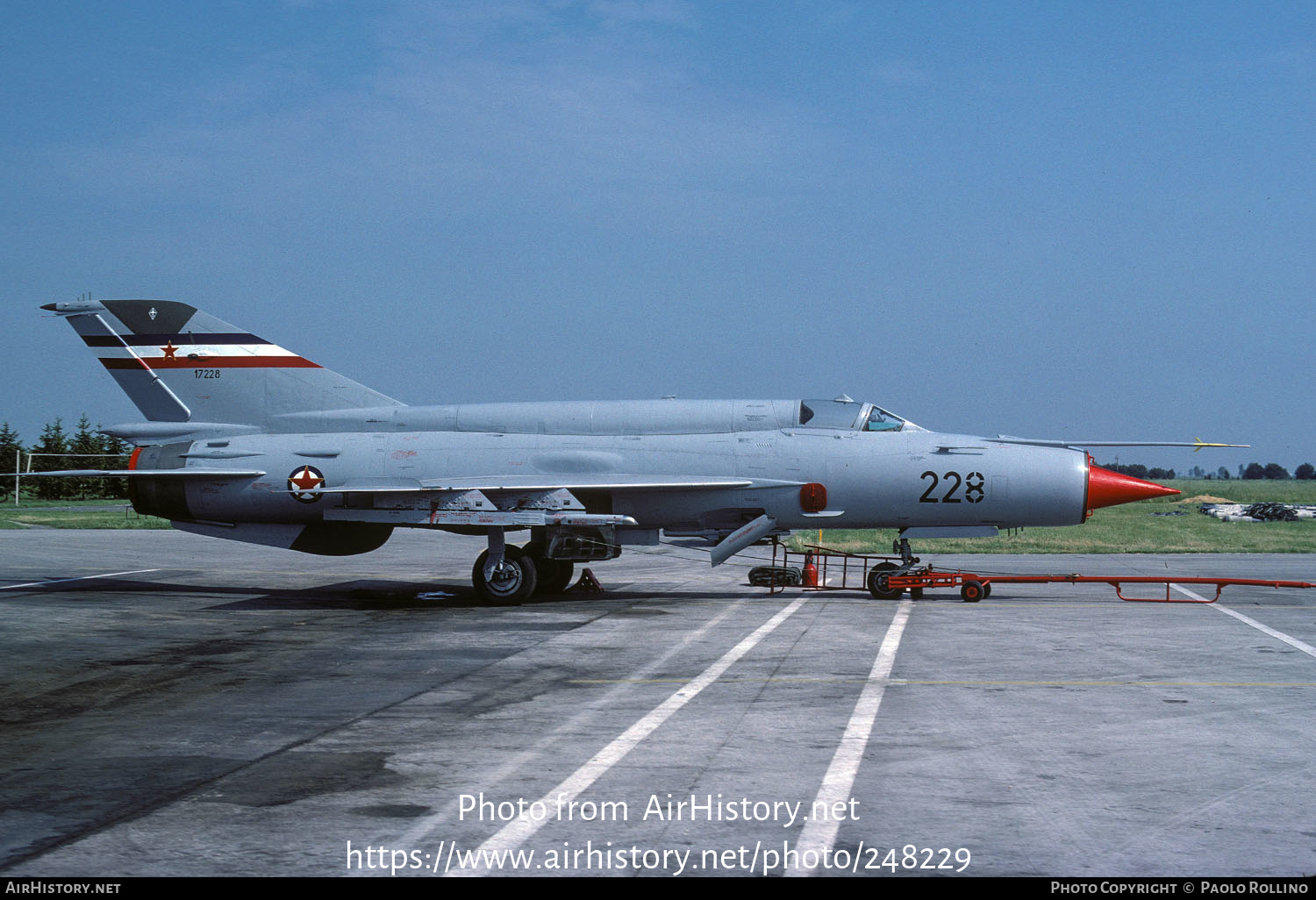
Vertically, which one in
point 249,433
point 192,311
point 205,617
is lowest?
point 205,617

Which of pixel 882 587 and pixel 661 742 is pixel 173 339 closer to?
pixel 882 587

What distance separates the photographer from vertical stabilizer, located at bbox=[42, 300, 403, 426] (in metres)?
19.4

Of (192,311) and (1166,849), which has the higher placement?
(192,311)

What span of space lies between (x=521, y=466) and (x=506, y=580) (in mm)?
1887

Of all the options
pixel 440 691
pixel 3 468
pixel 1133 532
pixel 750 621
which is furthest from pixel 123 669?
pixel 3 468

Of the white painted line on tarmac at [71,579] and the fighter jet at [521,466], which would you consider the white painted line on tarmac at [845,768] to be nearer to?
the fighter jet at [521,466]

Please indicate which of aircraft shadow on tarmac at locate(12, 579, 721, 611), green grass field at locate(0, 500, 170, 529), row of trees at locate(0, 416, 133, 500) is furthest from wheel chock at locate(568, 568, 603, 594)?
row of trees at locate(0, 416, 133, 500)

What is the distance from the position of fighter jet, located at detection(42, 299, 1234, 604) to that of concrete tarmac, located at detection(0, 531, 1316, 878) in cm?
179

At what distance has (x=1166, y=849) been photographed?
5488 mm

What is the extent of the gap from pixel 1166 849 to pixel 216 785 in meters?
5.18

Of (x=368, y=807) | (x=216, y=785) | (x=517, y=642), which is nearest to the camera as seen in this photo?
(x=368, y=807)

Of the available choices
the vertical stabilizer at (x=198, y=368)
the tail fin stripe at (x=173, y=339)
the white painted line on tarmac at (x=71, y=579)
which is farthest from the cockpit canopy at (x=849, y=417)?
the white painted line on tarmac at (x=71, y=579)

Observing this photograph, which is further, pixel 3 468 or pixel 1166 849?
pixel 3 468

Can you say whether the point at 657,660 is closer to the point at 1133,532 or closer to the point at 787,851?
the point at 787,851
